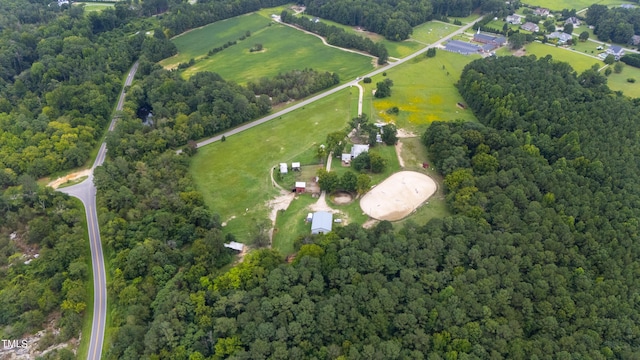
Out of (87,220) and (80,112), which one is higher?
(80,112)

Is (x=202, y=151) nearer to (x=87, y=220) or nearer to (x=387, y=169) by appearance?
(x=87, y=220)

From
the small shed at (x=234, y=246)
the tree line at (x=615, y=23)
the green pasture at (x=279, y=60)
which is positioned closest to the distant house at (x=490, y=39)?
the tree line at (x=615, y=23)

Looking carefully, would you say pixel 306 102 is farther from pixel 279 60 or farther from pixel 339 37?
pixel 339 37

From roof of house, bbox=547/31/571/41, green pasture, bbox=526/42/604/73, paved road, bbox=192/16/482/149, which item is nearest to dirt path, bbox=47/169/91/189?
paved road, bbox=192/16/482/149

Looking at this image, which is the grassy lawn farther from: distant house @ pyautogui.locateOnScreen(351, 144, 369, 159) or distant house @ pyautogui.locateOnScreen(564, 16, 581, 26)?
distant house @ pyautogui.locateOnScreen(351, 144, 369, 159)

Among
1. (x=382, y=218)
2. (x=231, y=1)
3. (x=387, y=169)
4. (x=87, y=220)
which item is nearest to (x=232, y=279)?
(x=382, y=218)

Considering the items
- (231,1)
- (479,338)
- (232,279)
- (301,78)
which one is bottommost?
(479,338)

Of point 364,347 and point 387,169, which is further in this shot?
point 387,169
